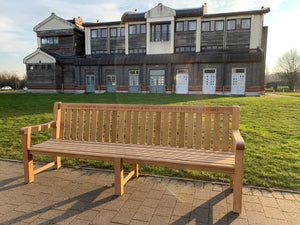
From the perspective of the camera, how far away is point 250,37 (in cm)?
2784

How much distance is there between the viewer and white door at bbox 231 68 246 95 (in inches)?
1014

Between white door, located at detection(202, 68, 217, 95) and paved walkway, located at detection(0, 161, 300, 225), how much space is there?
2444 cm

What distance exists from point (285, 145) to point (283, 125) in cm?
232

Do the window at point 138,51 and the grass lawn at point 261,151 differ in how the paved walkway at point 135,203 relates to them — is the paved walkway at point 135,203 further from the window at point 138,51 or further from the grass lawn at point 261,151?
the window at point 138,51

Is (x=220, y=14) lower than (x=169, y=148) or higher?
higher

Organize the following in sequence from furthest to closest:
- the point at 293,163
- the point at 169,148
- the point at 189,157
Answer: the point at 293,163, the point at 169,148, the point at 189,157

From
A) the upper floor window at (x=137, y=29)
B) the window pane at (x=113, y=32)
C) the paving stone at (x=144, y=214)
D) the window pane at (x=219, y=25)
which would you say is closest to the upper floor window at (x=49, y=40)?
the window pane at (x=113, y=32)

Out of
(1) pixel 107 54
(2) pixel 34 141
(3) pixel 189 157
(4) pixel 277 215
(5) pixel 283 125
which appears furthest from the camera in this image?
(1) pixel 107 54

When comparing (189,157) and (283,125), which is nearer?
(189,157)

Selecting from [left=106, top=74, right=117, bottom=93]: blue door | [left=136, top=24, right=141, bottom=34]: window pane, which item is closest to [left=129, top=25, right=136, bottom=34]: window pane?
[left=136, top=24, right=141, bottom=34]: window pane

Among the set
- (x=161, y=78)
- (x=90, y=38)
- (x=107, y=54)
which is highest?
(x=90, y=38)

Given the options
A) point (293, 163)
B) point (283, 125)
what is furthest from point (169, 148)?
point (283, 125)

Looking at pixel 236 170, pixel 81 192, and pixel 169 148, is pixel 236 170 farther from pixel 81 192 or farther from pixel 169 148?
pixel 81 192

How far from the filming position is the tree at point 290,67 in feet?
160
